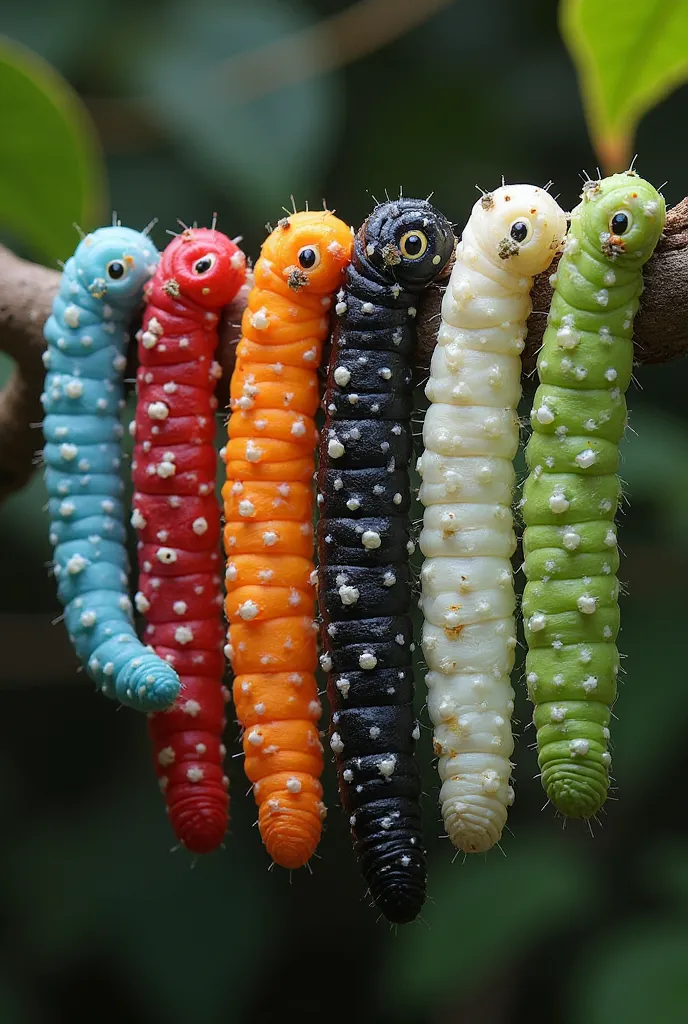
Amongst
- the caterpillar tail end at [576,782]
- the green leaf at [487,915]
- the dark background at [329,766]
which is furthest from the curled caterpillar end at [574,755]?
the green leaf at [487,915]

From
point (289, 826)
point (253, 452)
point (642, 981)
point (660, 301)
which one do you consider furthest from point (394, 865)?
point (642, 981)

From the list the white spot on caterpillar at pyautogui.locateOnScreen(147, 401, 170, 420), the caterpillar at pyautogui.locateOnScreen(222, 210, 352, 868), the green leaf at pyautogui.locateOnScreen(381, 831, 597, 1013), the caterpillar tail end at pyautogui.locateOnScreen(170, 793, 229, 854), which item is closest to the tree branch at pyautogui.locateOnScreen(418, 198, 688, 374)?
the caterpillar at pyautogui.locateOnScreen(222, 210, 352, 868)

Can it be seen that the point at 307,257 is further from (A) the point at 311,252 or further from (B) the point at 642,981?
(B) the point at 642,981

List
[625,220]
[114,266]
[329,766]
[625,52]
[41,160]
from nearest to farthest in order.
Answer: [625,220] < [114,266] < [625,52] < [41,160] < [329,766]

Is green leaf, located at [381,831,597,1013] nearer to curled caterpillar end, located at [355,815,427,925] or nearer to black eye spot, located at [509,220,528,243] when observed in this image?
curled caterpillar end, located at [355,815,427,925]

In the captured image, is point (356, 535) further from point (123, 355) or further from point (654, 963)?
point (654, 963)

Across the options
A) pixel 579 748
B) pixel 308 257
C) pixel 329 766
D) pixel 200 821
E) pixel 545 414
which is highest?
pixel 308 257

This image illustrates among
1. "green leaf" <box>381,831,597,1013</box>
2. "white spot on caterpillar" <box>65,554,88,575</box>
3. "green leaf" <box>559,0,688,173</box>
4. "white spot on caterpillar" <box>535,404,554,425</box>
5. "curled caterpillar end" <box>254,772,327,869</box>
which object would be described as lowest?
"green leaf" <box>381,831,597,1013</box>
